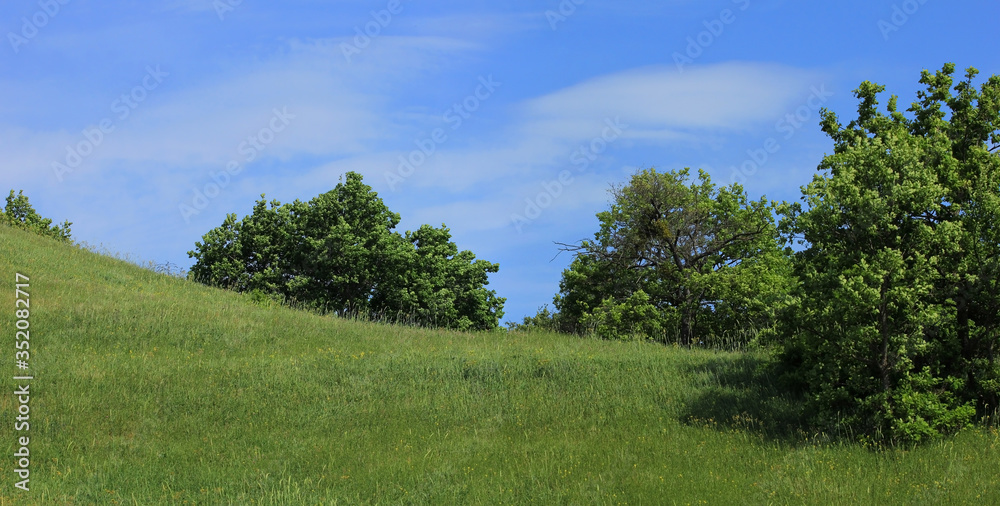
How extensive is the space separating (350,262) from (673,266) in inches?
743

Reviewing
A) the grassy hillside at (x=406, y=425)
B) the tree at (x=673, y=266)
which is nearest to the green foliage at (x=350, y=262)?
the tree at (x=673, y=266)

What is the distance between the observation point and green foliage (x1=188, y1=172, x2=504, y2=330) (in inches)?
1810

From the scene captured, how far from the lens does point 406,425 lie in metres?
18.6

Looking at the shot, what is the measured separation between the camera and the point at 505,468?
51.9 ft

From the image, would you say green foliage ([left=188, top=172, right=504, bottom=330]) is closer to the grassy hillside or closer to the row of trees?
the grassy hillside

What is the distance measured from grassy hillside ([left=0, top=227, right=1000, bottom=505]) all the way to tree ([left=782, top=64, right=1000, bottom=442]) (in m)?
1.12

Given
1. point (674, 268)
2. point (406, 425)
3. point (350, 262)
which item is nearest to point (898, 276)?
point (406, 425)

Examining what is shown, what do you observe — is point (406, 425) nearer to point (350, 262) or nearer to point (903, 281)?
point (903, 281)

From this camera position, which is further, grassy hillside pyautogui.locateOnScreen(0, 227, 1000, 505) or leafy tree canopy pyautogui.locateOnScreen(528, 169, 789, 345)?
leafy tree canopy pyautogui.locateOnScreen(528, 169, 789, 345)

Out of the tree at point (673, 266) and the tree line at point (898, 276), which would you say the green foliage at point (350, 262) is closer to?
the tree at point (673, 266)

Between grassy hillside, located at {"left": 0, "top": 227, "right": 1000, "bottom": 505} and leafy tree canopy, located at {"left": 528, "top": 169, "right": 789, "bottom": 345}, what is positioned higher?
leafy tree canopy, located at {"left": 528, "top": 169, "right": 789, "bottom": 345}

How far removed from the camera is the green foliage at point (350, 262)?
45969 mm

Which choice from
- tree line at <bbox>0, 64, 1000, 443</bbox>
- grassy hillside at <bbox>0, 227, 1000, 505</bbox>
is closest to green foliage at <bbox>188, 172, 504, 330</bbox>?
grassy hillside at <bbox>0, 227, 1000, 505</bbox>

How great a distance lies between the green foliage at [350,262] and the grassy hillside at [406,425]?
58.4 feet
